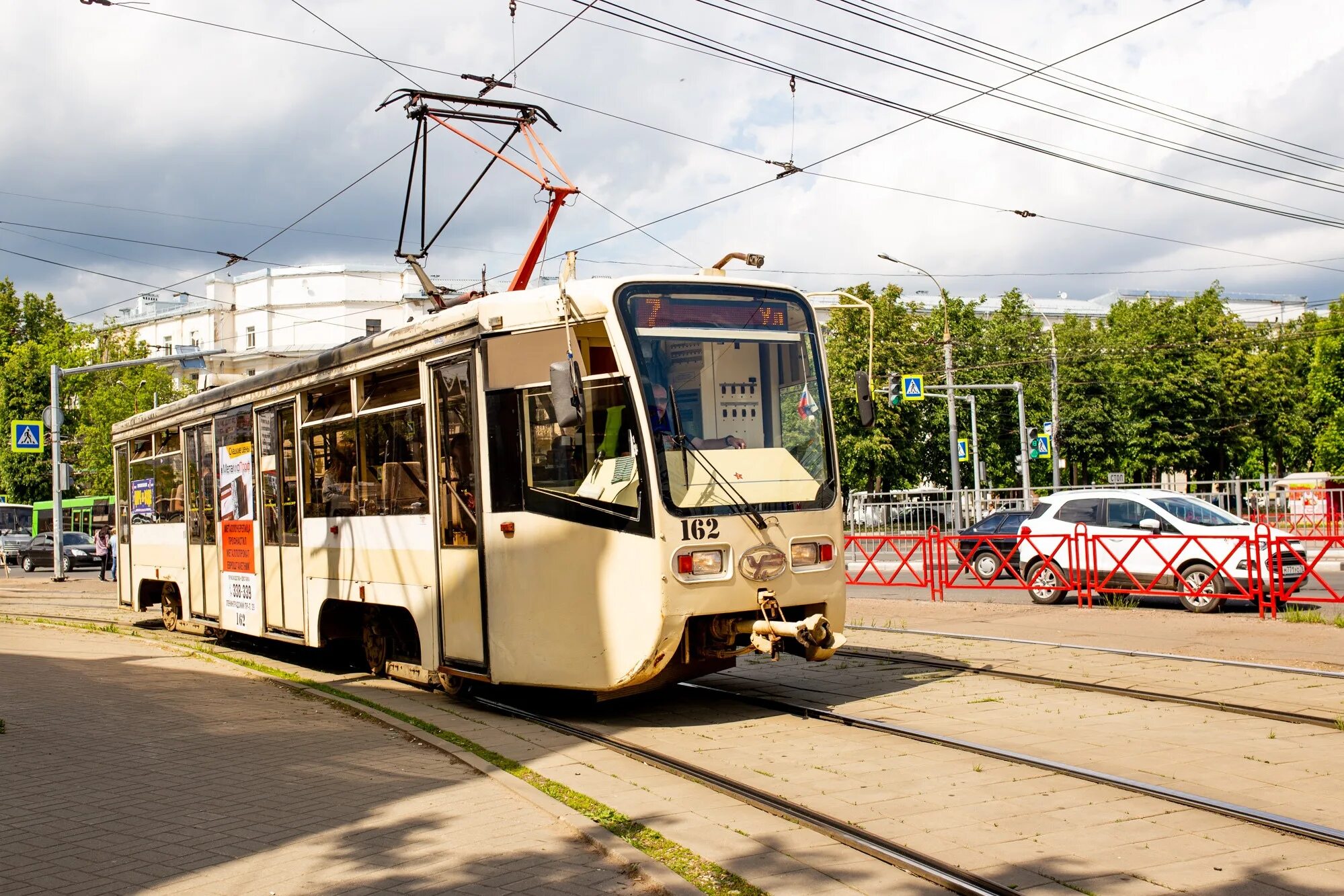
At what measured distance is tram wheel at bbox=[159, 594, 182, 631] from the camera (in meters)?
18.0

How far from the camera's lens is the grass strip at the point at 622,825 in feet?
17.6

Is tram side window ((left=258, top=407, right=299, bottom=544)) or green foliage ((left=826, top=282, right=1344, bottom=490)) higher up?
green foliage ((left=826, top=282, right=1344, bottom=490))

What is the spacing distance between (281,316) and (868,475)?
42524mm

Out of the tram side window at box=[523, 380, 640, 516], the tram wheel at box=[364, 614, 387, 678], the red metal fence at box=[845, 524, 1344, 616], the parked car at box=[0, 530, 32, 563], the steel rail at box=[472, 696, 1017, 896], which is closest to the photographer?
the steel rail at box=[472, 696, 1017, 896]

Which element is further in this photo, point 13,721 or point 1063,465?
point 1063,465

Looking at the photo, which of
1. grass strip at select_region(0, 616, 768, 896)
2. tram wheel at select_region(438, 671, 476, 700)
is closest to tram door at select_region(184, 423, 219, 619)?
tram wheel at select_region(438, 671, 476, 700)

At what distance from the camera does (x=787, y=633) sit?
30.0 feet

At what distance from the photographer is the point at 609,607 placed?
8.96 metres

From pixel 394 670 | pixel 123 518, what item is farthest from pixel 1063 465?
pixel 394 670

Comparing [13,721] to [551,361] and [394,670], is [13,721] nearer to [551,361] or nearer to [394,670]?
[394,670]

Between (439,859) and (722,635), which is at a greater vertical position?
(722,635)

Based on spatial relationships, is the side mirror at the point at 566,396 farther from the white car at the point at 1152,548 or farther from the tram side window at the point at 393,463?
the white car at the point at 1152,548

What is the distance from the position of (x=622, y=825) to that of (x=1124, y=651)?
26.5 ft

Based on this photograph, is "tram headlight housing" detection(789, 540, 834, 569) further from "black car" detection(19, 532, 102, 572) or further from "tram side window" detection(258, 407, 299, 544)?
"black car" detection(19, 532, 102, 572)
